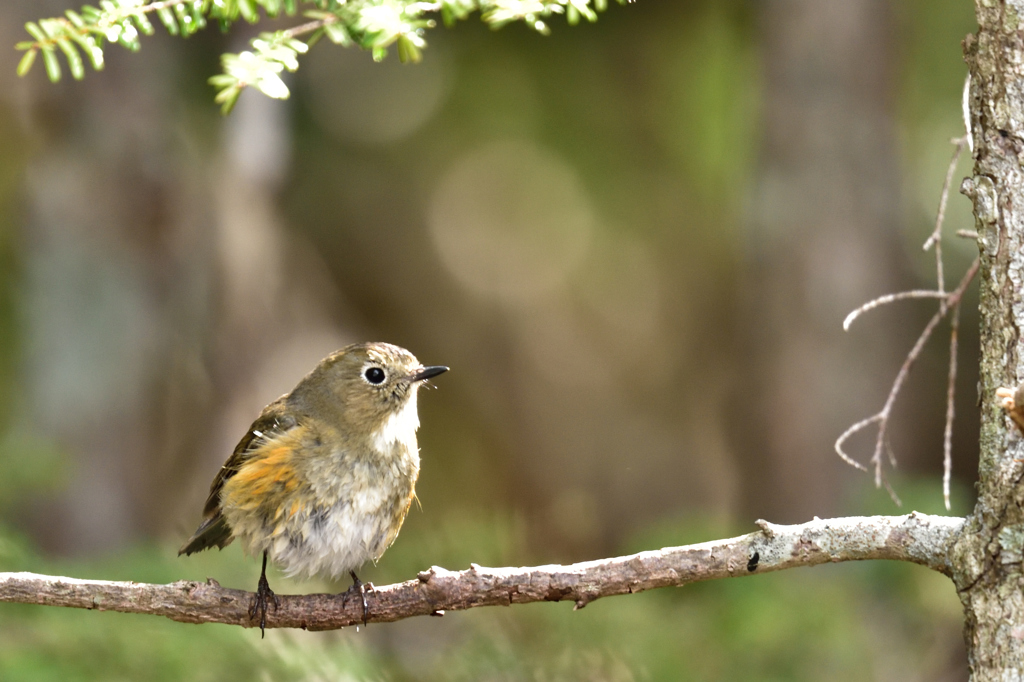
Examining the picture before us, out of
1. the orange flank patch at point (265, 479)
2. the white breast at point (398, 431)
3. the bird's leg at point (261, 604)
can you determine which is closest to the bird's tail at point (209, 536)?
the orange flank patch at point (265, 479)

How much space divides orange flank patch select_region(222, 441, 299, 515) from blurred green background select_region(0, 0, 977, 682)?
80 centimetres

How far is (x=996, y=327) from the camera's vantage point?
2115 millimetres

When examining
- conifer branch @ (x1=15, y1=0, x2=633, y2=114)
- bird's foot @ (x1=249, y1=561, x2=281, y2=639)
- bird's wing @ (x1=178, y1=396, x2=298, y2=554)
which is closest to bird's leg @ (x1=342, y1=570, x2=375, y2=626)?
bird's foot @ (x1=249, y1=561, x2=281, y2=639)

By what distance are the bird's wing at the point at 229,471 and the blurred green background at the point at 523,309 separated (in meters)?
0.35

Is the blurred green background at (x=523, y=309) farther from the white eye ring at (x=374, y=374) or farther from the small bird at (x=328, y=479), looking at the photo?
the white eye ring at (x=374, y=374)

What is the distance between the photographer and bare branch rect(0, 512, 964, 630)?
87.7 inches

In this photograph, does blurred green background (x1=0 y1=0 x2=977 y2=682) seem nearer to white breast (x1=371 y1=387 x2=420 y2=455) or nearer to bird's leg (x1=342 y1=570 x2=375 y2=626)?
white breast (x1=371 y1=387 x2=420 y2=455)

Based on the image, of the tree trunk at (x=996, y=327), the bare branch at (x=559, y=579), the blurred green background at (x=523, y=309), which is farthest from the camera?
the blurred green background at (x=523, y=309)

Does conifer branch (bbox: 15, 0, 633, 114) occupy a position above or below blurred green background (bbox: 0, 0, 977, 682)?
above

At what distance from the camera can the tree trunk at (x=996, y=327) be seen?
6.75 ft

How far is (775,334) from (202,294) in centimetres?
357

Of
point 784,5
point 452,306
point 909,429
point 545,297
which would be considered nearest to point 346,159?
point 452,306

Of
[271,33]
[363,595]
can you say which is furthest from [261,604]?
[271,33]

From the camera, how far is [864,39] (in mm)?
5773
